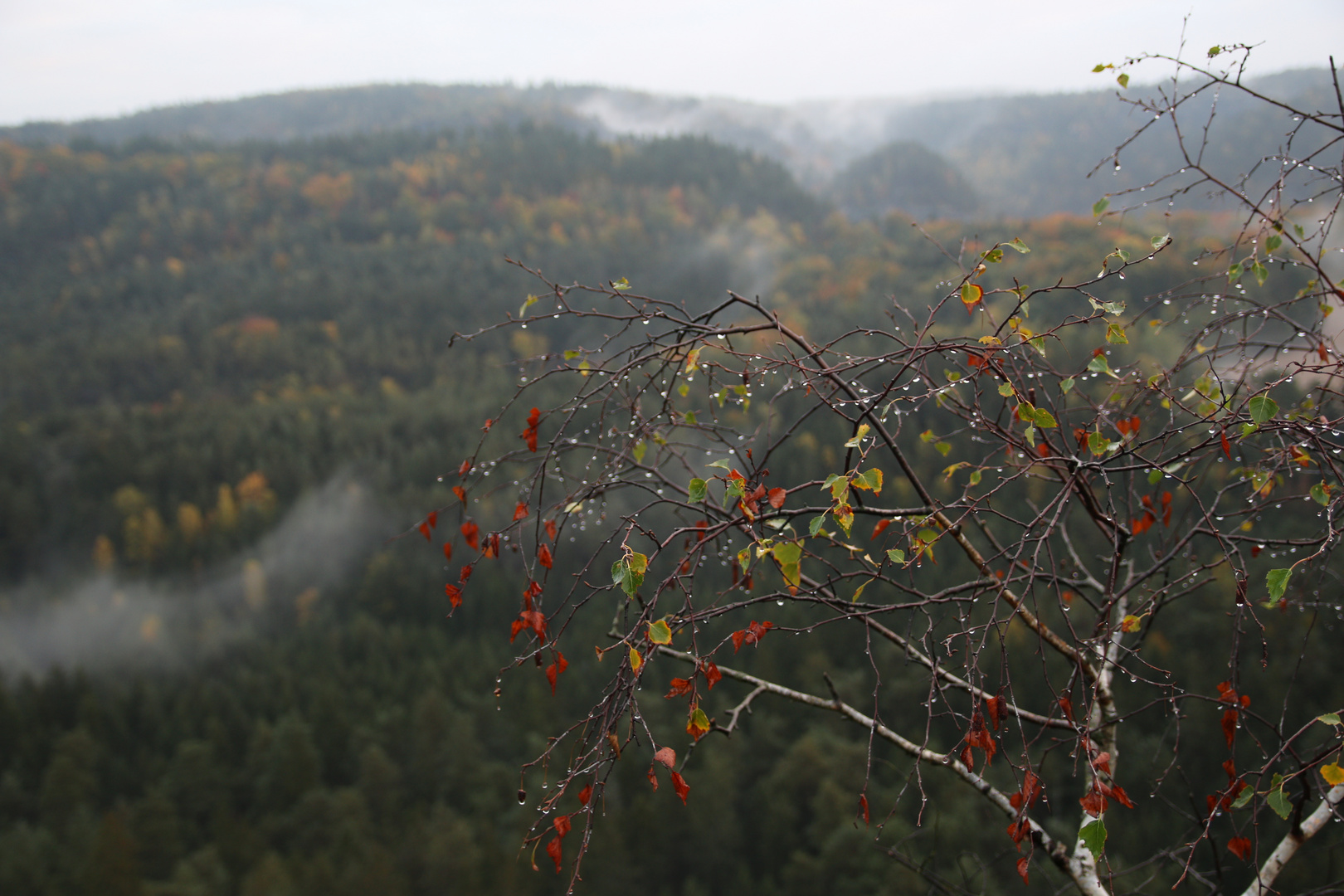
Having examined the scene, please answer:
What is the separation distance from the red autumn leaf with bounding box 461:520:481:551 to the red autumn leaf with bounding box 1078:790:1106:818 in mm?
1487

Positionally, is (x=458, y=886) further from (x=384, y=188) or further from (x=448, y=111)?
(x=448, y=111)

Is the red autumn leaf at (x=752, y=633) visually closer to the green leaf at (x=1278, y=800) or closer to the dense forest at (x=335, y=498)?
the dense forest at (x=335, y=498)

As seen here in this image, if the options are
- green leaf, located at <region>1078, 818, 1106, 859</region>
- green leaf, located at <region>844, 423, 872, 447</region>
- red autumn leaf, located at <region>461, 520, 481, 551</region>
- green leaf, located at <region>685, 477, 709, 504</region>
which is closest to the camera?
green leaf, located at <region>1078, 818, 1106, 859</region>

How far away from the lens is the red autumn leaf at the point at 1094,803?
153cm

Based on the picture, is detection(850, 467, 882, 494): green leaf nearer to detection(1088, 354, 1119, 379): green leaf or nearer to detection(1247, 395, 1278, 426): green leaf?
detection(1088, 354, 1119, 379): green leaf

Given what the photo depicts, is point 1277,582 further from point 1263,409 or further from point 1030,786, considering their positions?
point 1030,786

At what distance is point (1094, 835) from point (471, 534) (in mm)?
1596

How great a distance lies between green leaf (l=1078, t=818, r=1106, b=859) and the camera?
1439 millimetres

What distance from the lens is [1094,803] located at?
1.53 metres

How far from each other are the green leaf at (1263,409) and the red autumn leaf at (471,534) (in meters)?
1.88

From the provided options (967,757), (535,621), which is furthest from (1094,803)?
(535,621)

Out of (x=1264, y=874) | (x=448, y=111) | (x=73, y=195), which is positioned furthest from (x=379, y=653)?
(x=448, y=111)

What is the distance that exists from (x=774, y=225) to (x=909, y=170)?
167ft

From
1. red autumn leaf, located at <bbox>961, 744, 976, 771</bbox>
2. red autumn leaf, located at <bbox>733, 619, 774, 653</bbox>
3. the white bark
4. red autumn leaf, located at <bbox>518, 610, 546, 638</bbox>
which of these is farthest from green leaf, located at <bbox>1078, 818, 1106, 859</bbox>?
red autumn leaf, located at <bbox>518, 610, 546, 638</bbox>
